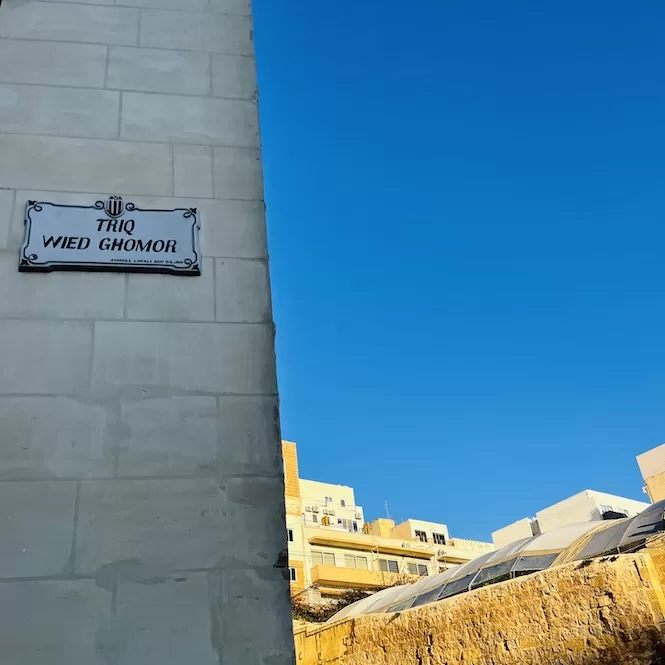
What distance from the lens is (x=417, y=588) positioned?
14.6 metres

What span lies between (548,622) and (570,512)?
1257 inches

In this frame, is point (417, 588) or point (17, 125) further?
point (417, 588)

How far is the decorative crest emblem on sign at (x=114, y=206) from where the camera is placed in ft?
13.0

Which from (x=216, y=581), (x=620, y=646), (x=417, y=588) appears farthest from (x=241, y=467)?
(x=417, y=588)

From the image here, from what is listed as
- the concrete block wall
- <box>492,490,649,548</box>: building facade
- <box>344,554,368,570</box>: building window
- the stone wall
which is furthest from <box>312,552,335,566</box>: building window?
the concrete block wall

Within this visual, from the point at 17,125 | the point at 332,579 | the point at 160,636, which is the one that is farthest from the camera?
the point at 332,579

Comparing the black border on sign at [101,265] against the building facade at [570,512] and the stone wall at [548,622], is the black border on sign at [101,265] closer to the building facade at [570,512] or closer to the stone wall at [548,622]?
the stone wall at [548,622]

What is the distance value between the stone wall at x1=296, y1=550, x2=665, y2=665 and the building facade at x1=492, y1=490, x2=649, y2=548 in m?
27.6

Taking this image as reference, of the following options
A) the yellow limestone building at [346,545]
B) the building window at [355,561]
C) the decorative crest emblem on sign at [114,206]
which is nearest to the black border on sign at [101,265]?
the decorative crest emblem on sign at [114,206]

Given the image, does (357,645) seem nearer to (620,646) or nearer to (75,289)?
(620,646)

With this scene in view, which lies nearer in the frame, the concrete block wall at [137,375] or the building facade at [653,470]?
the concrete block wall at [137,375]

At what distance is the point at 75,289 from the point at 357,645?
10753 millimetres

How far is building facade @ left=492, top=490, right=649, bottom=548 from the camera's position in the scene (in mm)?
36906

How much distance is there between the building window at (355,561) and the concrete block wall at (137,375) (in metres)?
35.2
